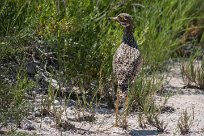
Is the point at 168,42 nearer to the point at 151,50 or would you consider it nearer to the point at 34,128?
the point at 151,50

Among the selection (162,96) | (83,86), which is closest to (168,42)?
(162,96)

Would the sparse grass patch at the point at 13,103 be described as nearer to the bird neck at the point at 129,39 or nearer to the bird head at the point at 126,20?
the bird neck at the point at 129,39

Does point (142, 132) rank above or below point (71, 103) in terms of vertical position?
below

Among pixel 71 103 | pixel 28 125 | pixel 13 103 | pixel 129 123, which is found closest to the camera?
pixel 13 103

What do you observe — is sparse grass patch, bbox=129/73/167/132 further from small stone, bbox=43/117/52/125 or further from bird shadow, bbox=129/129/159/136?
small stone, bbox=43/117/52/125

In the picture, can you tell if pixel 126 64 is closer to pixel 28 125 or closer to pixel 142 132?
pixel 142 132

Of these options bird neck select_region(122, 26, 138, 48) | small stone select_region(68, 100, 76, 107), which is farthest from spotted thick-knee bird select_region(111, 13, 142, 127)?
small stone select_region(68, 100, 76, 107)

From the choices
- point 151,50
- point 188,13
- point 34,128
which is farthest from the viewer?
point 188,13

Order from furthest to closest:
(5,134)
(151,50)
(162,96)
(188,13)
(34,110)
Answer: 1. (188,13)
2. (151,50)
3. (162,96)
4. (34,110)
5. (5,134)

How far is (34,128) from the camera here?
5543 millimetres

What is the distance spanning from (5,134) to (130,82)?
→ 4.50ft

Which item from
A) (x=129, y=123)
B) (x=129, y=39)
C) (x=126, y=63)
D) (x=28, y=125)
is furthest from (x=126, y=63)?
(x=28, y=125)

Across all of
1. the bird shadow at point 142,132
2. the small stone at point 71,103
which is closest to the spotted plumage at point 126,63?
the bird shadow at point 142,132

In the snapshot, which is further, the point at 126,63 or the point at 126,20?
the point at 126,20
